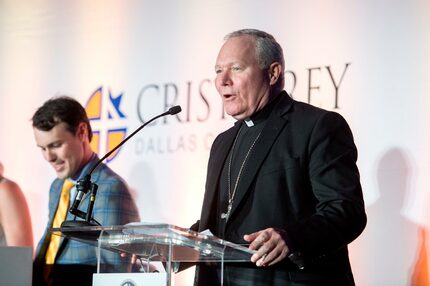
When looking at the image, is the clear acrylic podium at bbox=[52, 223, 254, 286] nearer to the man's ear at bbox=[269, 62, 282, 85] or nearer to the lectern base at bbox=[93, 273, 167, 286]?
the lectern base at bbox=[93, 273, 167, 286]

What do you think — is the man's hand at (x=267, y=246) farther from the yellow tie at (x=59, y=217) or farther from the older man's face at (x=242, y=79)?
the yellow tie at (x=59, y=217)

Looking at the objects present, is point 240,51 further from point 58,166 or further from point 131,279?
point 58,166

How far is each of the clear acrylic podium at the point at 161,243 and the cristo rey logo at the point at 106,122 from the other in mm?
2149

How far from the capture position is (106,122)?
17.1 feet

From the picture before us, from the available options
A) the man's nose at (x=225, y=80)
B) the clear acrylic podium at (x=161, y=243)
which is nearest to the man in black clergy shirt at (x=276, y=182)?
the man's nose at (x=225, y=80)

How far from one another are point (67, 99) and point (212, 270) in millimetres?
2341

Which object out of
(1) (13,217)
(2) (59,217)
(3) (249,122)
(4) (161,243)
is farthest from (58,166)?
(4) (161,243)

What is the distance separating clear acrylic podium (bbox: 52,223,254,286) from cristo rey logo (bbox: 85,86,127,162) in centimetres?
215

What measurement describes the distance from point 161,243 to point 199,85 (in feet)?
7.33

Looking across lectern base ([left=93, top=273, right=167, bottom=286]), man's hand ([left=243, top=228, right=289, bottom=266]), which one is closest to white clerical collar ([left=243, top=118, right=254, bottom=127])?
man's hand ([left=243, top=228, right=289, bottom=266])

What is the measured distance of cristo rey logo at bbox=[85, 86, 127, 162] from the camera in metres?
5.16

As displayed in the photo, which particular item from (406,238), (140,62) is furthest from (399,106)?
(140,62)

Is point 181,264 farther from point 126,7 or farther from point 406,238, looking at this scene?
point 126,7

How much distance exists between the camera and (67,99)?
17.2 ft
